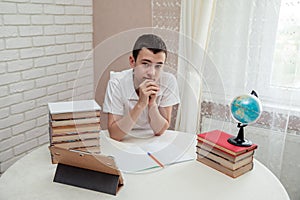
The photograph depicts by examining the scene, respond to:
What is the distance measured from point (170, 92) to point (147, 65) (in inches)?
8.7

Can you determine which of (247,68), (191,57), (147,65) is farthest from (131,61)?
(247,68)

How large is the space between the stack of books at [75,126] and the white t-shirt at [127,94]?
11 cm

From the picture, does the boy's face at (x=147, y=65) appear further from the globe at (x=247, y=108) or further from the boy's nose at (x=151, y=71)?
the globe at (x=247, y=108)

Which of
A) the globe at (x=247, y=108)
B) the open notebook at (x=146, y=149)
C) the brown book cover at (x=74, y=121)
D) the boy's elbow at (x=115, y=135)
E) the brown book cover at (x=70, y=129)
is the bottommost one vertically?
the open notebook at (x=146, y=149)

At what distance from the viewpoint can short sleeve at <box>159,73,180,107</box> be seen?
1260 millimetres

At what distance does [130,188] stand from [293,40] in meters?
1.15

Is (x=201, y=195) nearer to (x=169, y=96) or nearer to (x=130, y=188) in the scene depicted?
(x=130, y=188)

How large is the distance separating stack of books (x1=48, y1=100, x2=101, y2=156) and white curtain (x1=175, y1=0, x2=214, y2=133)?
431 mm

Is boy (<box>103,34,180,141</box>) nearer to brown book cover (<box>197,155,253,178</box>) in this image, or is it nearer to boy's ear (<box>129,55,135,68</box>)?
boy's ear (<box>129,55,135,68</box>)

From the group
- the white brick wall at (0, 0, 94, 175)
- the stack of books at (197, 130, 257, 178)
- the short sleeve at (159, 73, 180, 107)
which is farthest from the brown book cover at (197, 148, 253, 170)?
the white brick wall at (0, 0, 94, 175)

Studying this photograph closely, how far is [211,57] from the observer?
1.77m

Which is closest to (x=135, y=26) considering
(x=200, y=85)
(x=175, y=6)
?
(x=175, y=6)

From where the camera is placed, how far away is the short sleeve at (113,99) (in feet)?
4.18

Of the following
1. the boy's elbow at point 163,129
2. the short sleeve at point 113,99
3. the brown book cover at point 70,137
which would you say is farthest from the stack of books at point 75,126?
the boy's elbow at point 163,129
